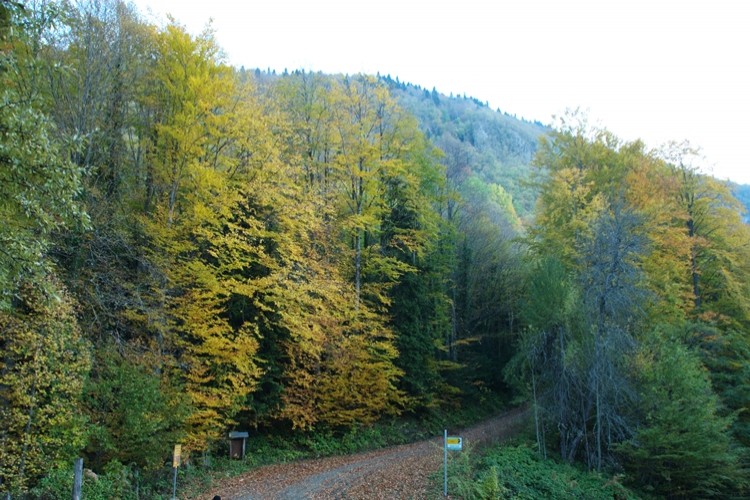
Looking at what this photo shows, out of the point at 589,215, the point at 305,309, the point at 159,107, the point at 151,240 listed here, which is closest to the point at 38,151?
the point at 151,240

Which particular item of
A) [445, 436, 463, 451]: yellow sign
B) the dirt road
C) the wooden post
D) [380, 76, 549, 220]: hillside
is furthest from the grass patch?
[380, 76, 549, 220]: hillside

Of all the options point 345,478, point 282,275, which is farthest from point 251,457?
point 282,275

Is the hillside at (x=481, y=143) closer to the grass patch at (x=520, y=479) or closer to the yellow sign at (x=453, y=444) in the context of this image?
the grass patch at (x=520, y=479)

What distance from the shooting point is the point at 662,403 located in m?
15.7

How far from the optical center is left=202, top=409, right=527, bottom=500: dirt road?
12.1 meters

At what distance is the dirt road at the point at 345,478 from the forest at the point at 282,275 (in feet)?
5.58

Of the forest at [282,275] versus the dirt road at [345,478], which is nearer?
the forest at [282,275]

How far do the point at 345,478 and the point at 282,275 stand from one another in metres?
6.44

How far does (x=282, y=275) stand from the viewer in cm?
1625

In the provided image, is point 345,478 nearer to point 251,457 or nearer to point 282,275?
point 251,457

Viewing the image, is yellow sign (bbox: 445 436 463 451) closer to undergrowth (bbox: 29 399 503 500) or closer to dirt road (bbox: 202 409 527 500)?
dirt road (bbox: 202 409 527 500)

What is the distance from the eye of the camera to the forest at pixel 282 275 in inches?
387

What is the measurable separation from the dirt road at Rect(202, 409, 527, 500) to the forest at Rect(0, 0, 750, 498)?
1699 millimetres

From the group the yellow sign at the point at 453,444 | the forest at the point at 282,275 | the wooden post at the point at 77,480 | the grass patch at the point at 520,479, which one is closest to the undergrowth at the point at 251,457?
the forest at the point at 282,275
